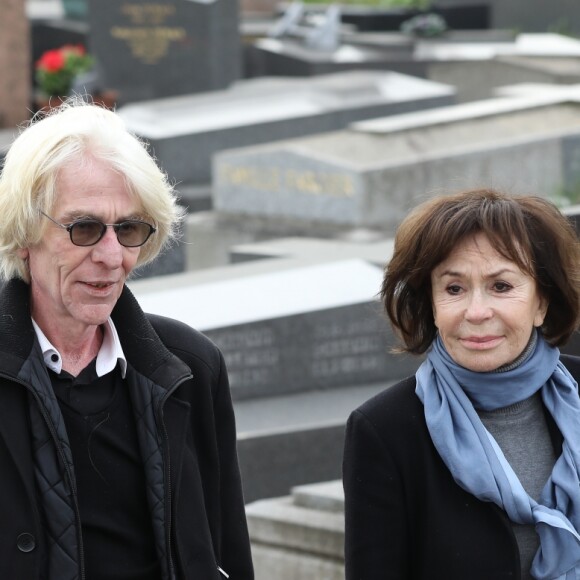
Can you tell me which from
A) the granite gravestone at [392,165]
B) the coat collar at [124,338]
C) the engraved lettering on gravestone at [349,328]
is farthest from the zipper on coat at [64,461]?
the granite gravestone at [392,165]

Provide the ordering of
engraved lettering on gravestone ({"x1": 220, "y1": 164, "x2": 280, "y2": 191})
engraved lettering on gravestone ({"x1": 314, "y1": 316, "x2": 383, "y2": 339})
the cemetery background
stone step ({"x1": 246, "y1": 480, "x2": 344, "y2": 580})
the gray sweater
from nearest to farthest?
the gray sweater → stone step ({"x1": 246, "y1": 480, "x2": 344, "y2": 580}) → the cemetery background → engraved lettering on gravestone ({"x1": 314, "y1": 316, "x2": 383, "y2": 339}) → engraved lettering on gravestone ({"x1": 220, "y1": 164, "x2": 280, "y2": 191})

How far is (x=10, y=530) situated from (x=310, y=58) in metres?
17.0

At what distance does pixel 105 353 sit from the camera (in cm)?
283

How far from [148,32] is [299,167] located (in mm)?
7396

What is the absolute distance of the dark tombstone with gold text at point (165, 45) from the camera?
1748 centimetres

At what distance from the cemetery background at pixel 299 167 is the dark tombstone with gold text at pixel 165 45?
0.02 meters

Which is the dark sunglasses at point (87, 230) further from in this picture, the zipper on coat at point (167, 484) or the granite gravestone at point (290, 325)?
the granite gravestone at point (290, 325)

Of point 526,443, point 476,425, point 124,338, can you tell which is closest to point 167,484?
point 124,338

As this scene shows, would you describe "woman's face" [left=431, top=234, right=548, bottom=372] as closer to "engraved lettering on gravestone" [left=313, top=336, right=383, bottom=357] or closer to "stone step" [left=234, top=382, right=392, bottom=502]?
"stone step" [left=234, top=382, right=392, bottom=502]

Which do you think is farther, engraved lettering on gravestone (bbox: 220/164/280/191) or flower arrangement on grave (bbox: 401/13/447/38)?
flower arrangement on grave (bbox: 401/13/447/38)

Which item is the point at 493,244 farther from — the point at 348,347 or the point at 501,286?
the point at 348,347

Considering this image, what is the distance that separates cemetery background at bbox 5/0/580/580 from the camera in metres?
6.59

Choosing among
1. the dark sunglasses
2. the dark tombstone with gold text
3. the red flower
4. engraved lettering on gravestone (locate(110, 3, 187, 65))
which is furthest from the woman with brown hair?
the red flower

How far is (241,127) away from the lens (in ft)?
43.4
